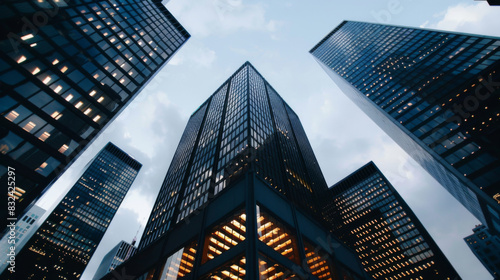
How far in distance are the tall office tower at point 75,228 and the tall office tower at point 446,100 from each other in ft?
443

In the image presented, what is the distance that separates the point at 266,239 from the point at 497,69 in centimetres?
6111

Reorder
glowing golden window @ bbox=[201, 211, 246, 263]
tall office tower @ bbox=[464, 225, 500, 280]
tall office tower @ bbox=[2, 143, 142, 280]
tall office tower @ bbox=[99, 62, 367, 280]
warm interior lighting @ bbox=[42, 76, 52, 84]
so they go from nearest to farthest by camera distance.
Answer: tall office tower @ bbox=[99, 62, 367, 280]
glowing golden window @ bbox=[201, 211, 246, 263]
warm interior lighting @ bbox=[42, 76, 52, 84]
tall office tower @ bbox=[2, 143, 142, 280]
tall office tower @ bbox=[464, 225, 500, 280]

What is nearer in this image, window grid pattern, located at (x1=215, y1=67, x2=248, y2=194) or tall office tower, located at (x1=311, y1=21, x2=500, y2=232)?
tall office tower, located at (x1=311, y1=21, x2=500, y2=232)

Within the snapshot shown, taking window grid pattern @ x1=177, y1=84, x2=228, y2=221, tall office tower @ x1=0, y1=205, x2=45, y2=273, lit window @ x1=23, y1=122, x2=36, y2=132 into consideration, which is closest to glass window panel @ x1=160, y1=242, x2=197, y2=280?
window grid pattern @ x1=177, y1=84, x2=228, y2=221

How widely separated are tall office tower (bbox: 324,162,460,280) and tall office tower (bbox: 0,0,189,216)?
7051 centimetres

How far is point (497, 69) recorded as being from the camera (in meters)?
47.9

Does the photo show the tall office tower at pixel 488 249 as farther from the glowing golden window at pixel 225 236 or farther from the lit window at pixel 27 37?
the lit window at pixel 27 37

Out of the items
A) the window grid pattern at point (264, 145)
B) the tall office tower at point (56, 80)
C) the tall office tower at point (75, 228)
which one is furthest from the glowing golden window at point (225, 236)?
the tall office tower at point (75, 228)

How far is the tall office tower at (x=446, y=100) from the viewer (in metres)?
43.4

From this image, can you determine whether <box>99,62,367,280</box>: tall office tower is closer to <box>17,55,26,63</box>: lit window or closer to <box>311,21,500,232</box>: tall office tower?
<box>17,55,26,63</box>: lit window

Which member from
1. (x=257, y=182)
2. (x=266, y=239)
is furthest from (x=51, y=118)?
(x=266, y=239)

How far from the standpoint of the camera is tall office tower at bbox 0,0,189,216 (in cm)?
2605

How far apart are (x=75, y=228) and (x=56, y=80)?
108 metres

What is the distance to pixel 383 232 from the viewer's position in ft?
334
